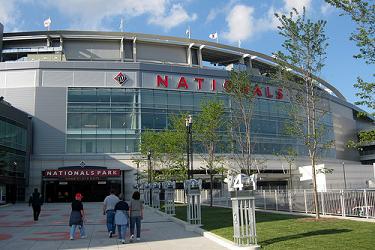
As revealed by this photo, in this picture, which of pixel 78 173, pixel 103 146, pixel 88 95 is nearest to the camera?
pixel 78 173

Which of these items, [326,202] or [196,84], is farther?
[196,84]

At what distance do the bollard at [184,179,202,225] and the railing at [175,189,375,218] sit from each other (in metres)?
6.09

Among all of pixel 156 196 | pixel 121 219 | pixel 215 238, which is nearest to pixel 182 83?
pixel 156 196

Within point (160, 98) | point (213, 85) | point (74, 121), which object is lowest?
point (74, 121)

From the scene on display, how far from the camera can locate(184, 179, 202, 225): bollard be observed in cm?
1908

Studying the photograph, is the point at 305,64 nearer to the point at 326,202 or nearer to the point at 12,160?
the point at 326,202

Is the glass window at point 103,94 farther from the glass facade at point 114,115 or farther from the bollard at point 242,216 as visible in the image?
the bollard at point 242,216

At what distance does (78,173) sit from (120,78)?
14280 mm

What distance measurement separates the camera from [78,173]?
55188 mm

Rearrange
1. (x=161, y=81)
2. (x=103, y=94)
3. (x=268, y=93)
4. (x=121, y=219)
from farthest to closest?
(x=268, y=93), (x=161, y=81), (x=103, y=94), (x=121, y=219)

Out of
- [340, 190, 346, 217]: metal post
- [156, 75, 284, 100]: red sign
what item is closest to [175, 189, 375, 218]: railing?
[340, 190, 346, 217]: metal post

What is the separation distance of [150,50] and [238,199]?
200ft

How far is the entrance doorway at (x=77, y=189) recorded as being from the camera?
56938mm

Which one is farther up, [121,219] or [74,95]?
[74,95]
